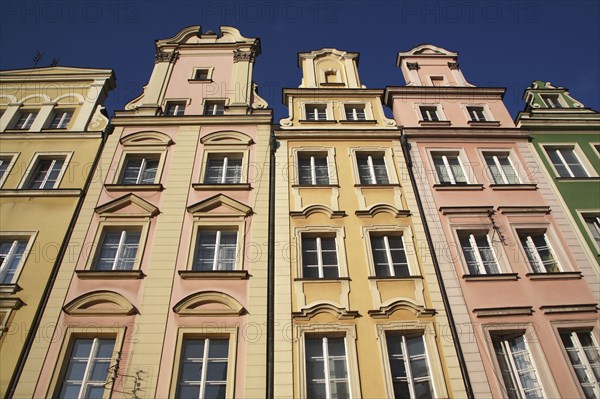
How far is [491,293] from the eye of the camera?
1338cm

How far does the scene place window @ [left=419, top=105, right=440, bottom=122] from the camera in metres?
19.7

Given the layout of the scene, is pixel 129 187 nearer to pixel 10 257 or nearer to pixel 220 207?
pixel 220 207

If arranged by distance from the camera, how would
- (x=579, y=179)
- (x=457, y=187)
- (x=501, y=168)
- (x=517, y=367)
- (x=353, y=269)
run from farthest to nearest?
(x=501, y=168)
(x=579, y=179)
(x=457, y=187)
(x=353, y=269)
(x=517, y=367)

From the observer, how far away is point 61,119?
18859mm

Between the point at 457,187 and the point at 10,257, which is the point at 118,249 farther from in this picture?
the point at 457,187

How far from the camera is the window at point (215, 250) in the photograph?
45.3ft

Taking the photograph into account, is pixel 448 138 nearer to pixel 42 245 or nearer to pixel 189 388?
pixel 189 388

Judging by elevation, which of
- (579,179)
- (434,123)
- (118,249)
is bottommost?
(118,249)

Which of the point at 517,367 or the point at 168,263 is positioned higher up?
the point at 168,263

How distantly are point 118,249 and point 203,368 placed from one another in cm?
486

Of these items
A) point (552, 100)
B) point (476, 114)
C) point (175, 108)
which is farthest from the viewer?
point (552, 100)

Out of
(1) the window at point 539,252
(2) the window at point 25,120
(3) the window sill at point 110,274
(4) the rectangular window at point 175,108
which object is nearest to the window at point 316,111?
(4) the rectangular window at point 175,108

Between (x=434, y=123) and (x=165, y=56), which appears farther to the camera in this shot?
(x=165, y=56)

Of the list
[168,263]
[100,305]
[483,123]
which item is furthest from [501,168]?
[100,305]
